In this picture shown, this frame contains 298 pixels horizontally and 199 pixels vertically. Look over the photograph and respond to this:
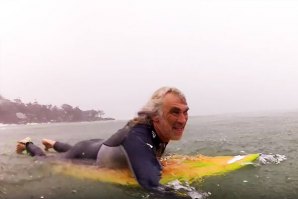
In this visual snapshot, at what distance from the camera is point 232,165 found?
12.9 ft

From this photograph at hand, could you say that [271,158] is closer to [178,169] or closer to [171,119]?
[178,169]

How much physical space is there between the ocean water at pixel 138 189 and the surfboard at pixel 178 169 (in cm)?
10

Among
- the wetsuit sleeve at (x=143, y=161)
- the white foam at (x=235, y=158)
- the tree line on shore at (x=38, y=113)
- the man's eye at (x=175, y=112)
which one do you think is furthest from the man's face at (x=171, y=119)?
the white foam at (x=235, y=158)

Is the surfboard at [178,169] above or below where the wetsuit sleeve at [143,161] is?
below

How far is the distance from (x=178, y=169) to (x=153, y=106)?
0.79m

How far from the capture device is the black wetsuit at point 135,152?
10.5 ft

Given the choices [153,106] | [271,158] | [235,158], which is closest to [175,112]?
[153,106]

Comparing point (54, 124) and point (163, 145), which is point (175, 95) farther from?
point (54, 124)

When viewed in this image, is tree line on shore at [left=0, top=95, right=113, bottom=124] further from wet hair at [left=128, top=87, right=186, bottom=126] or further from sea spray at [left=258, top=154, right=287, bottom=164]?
sea spray at [left=258, top=154, right=287, bottom=164]

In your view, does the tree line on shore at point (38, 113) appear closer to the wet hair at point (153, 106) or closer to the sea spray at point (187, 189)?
the wet hair at point (153, 106)

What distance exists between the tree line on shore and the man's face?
1.98 feet

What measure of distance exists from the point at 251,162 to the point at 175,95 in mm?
1311

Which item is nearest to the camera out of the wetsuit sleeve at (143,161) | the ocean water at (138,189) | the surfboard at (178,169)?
the ocean water at (138,189)

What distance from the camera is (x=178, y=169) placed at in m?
3.77
